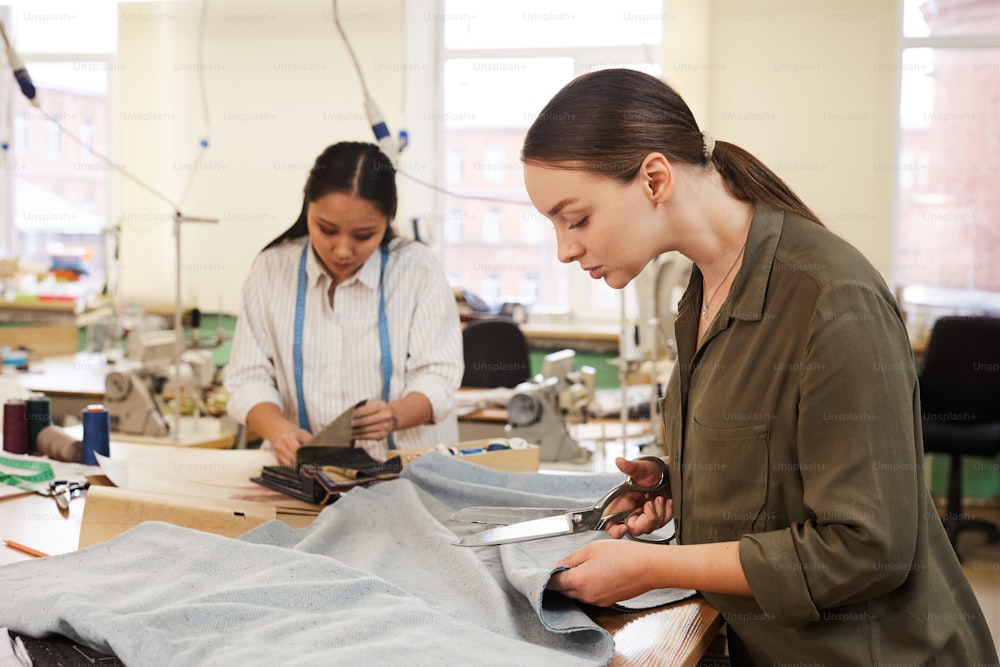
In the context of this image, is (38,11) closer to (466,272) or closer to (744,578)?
(466,272)

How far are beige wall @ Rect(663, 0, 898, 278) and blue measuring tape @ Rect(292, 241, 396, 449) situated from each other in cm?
353

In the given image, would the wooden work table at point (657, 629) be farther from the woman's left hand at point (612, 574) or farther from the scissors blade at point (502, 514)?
the scissors blade at point (502, 514)

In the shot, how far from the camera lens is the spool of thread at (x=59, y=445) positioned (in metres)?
2.25

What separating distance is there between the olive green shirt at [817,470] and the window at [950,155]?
15.7ft

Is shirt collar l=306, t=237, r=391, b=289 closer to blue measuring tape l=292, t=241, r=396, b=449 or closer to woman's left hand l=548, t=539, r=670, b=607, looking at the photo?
blue measuring tape l=292, t=241, r=396, b=449

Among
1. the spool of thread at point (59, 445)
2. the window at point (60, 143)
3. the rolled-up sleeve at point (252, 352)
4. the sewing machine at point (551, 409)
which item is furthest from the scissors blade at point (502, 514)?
the window at point (60, 143)

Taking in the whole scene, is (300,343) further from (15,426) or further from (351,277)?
(15,426)

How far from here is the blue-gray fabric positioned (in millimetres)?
1064

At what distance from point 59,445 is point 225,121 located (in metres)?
4.38

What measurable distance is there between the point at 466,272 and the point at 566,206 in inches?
201

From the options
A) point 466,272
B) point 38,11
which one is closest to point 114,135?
point 38,11

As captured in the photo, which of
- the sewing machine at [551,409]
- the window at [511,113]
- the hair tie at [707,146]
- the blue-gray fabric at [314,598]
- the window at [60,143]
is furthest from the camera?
the window at [60,143]

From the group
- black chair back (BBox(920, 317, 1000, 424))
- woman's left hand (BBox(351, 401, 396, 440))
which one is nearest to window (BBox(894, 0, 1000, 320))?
black chair back (BBox(920, 317, 1000, 424))

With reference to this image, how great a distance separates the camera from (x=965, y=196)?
5.68 metres
